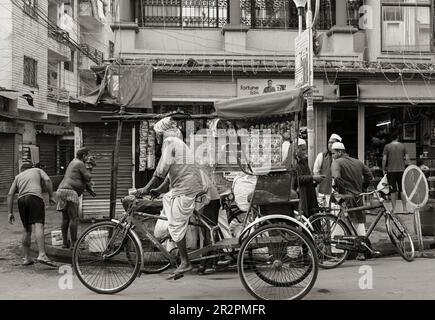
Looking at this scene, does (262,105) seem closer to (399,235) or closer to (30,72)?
(399,235)

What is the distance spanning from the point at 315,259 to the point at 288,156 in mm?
1543

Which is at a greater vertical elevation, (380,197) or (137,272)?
(380,197)

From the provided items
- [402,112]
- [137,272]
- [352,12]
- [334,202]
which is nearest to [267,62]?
[352,12]

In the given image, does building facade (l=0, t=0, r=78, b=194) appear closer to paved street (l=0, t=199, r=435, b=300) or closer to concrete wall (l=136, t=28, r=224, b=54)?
concrete wall (l=136, t=28, r=224, b=54)

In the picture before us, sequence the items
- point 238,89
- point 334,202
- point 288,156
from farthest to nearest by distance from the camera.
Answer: point 238,89 → point 334,202 → point 288,156

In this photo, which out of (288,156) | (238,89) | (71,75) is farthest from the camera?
(71,75)

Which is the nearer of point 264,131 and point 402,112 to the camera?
point 264,131

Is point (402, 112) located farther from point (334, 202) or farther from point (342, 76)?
point (334, 202)

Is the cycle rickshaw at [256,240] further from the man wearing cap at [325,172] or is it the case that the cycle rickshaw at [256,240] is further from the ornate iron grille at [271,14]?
the ornate iron grille at [271,14]

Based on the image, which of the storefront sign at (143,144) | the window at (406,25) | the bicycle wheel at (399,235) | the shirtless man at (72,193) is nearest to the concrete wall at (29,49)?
the storefront sign at (143,144)

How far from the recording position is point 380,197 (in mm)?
7859

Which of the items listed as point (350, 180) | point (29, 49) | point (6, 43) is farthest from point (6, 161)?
point (350, 180)

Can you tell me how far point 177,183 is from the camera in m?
6.25
